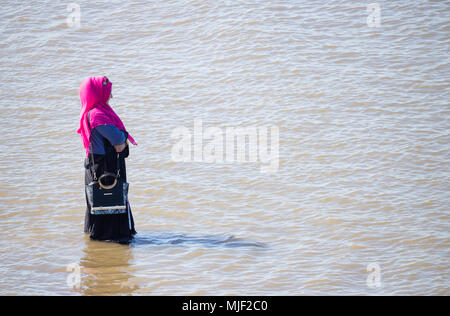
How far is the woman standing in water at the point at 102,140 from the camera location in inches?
208

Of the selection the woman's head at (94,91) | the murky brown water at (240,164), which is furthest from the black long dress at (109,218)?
the woman's head at (94,91)

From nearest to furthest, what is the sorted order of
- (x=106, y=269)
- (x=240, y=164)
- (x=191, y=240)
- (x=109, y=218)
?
(x=106, y=269) → (x=109, y=218) → (x=191, y=240) → (x=240, y=164)

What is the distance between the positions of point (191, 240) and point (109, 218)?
72 cm

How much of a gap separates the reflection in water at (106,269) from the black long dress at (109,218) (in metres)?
0.08

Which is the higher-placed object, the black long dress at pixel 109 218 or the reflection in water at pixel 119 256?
the black long dress at pixel 109 218

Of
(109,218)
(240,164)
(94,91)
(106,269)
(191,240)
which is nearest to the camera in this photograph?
(106,269)

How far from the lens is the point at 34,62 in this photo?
10695mm

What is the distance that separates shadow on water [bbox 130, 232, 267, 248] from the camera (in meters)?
5.59

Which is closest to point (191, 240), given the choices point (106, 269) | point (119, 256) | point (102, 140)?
point (119, 256)

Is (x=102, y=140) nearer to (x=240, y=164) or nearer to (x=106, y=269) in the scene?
(x=106, y=269)

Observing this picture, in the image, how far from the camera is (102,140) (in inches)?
211

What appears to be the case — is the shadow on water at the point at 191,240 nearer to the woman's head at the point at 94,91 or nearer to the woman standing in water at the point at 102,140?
the woman standing in water at the point at 102,140
